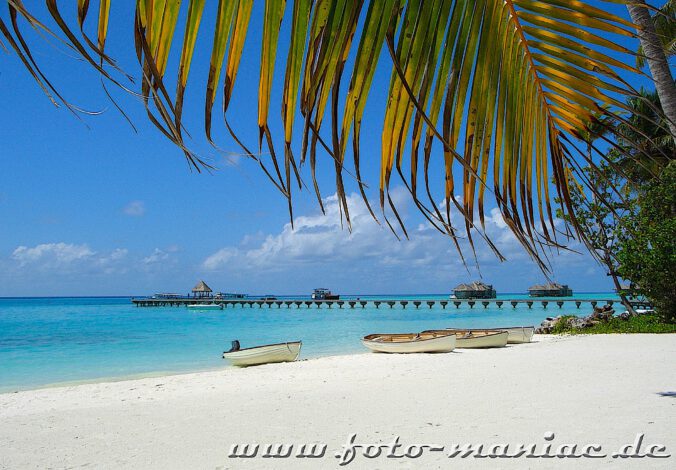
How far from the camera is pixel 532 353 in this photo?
16516 millimetres

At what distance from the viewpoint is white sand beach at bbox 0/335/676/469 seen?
6.27 m

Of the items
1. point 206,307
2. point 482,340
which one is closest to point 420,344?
point 482,340

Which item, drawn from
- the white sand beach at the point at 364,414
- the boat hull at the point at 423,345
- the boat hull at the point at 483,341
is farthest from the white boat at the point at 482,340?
the white sand beach at the point at 364,414

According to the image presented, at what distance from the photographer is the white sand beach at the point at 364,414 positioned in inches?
247

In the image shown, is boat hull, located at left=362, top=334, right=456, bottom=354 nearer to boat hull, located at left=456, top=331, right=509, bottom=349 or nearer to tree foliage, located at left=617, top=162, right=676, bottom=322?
boat hull, located at left=456, top=331, right=509, bottom=349

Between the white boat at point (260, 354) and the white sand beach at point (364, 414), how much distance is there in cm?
352

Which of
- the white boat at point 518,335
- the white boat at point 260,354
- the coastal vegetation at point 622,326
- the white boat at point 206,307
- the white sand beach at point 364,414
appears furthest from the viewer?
the white boat at point 206,307

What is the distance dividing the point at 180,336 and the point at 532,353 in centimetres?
2782

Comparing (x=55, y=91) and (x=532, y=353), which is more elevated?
(x=55, y=91)

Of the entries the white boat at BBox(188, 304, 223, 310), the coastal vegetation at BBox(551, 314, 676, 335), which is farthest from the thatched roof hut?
the coastal vegetation at BBox(551, 314, 676, 335)

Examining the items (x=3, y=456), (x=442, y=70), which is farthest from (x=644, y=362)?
(x=442, y=70)

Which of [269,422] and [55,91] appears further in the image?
[269,422]

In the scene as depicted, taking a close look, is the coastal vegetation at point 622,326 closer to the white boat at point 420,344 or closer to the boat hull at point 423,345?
the white boat at point 420,344

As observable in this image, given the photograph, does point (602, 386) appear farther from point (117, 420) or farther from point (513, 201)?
point (513, 201)
